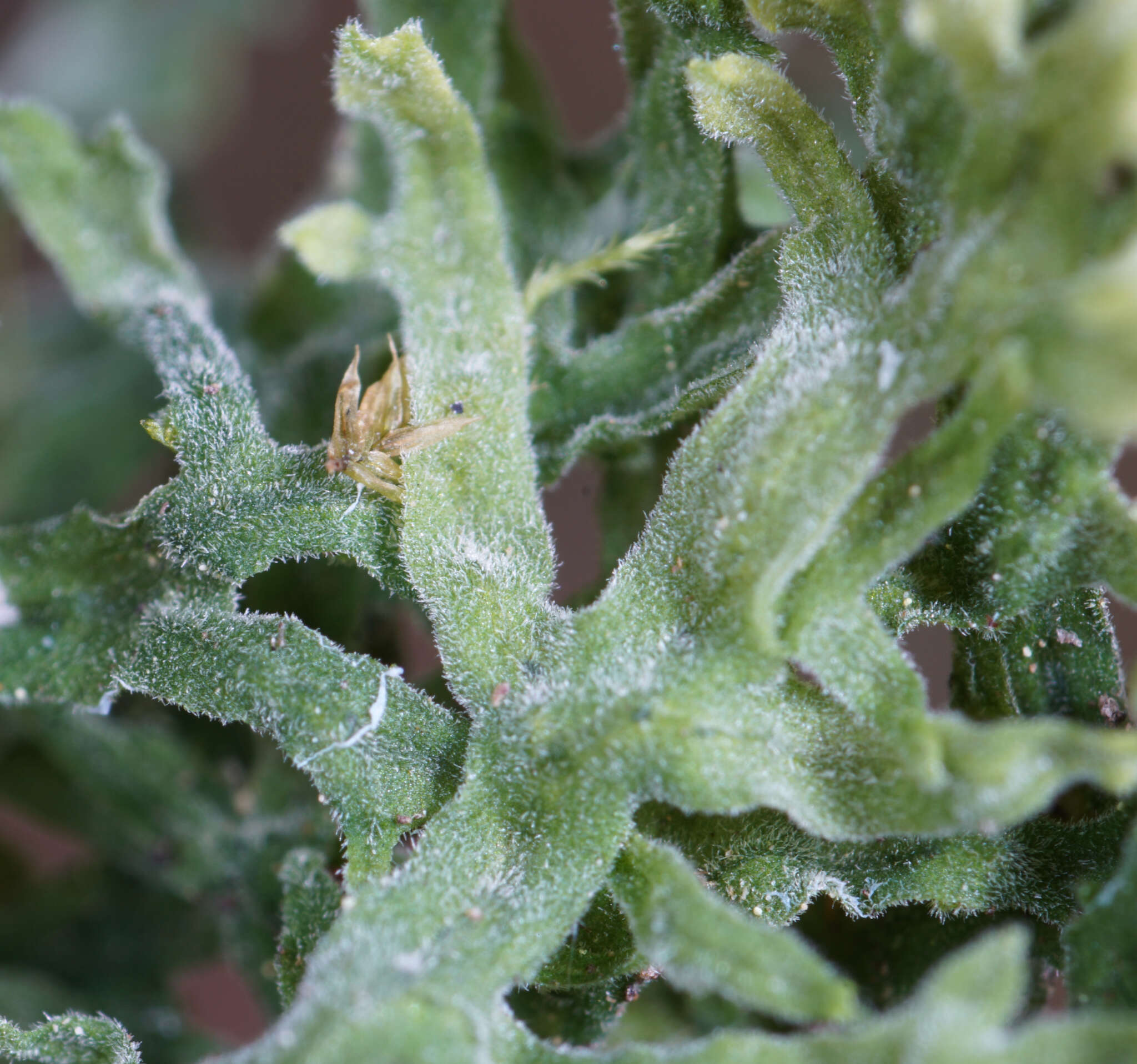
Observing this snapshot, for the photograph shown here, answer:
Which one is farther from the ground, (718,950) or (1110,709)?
(1110,709)

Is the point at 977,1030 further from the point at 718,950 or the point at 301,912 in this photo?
the point at 301,912

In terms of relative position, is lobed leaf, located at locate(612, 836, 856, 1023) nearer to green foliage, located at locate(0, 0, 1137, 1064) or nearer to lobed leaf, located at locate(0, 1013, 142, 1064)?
green foliage, located at locate(0, 0, 1137, 1064)

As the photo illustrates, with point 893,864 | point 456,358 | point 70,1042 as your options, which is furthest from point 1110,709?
point 70,1042

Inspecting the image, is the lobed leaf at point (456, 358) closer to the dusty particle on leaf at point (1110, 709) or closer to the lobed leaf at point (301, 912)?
the lobed leaf at point (301, 912)

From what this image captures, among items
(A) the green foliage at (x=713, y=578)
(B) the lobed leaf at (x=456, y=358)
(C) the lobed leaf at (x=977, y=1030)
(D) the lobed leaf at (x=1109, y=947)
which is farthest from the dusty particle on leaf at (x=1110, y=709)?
(B) the lobed leaf at (x=456, y=358)

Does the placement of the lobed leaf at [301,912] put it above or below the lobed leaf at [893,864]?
below

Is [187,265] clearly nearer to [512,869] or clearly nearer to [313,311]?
[313,311]

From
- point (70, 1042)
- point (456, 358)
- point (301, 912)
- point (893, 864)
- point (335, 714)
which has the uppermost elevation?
point (456, 358)
